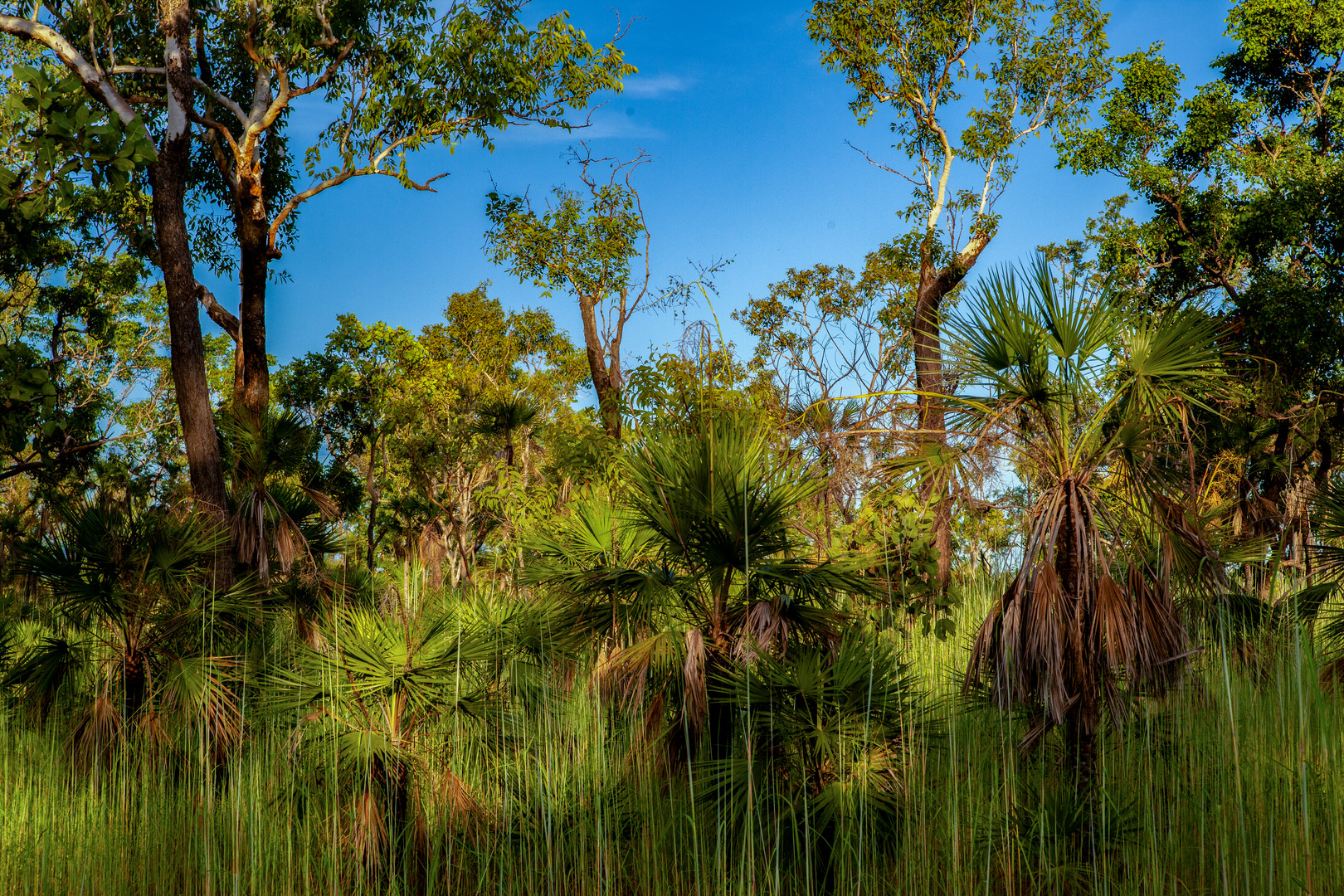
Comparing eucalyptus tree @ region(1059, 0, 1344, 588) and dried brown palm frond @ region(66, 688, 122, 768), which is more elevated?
eucalyptus tree @ region(1059, 0, 1344, 588)

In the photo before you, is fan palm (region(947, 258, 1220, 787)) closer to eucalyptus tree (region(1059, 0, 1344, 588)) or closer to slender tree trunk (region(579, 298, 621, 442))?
eucalyptus tree (region(1059, 0, 1344, 588))

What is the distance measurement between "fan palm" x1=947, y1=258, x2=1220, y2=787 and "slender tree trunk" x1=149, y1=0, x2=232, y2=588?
784 centimetres

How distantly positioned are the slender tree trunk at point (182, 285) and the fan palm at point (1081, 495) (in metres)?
7.84

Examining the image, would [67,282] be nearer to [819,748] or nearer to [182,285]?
[182,285]

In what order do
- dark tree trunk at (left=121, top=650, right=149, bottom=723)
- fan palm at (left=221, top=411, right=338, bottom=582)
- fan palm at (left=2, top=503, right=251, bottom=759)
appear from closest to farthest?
fan palm at (left=2, top=503, right=251, bottom=759) → dark tree trunk at (left=121, top=650, right=149, bottom=723) → fan palm at (left=221, top=411, right=338, bottom=582)

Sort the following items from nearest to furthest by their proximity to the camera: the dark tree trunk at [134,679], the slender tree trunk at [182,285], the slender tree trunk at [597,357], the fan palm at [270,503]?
1. the dark tree trunk at [134,679]
2. the slender tree trunk at [182,285]
3. the fan palm at [270,503]
4. the slender tree trunk at [597,357]

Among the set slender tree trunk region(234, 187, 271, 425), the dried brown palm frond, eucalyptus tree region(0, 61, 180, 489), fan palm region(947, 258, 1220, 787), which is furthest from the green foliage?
slender tree trunk region(234, 187, 271, 425)

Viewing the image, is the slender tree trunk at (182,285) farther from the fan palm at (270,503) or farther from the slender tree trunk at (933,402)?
the slender tree trunk at (933,402)

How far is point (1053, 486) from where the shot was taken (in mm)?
4863

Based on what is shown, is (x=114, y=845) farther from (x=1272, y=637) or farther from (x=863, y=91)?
(x=863, y=91)

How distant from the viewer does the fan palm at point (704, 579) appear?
4.61 metres

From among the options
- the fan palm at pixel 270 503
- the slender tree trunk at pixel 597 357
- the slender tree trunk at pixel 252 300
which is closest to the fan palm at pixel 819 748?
the fan palm at pixel 270 503

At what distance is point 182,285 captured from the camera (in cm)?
941

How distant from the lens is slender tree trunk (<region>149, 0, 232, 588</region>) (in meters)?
9.30
